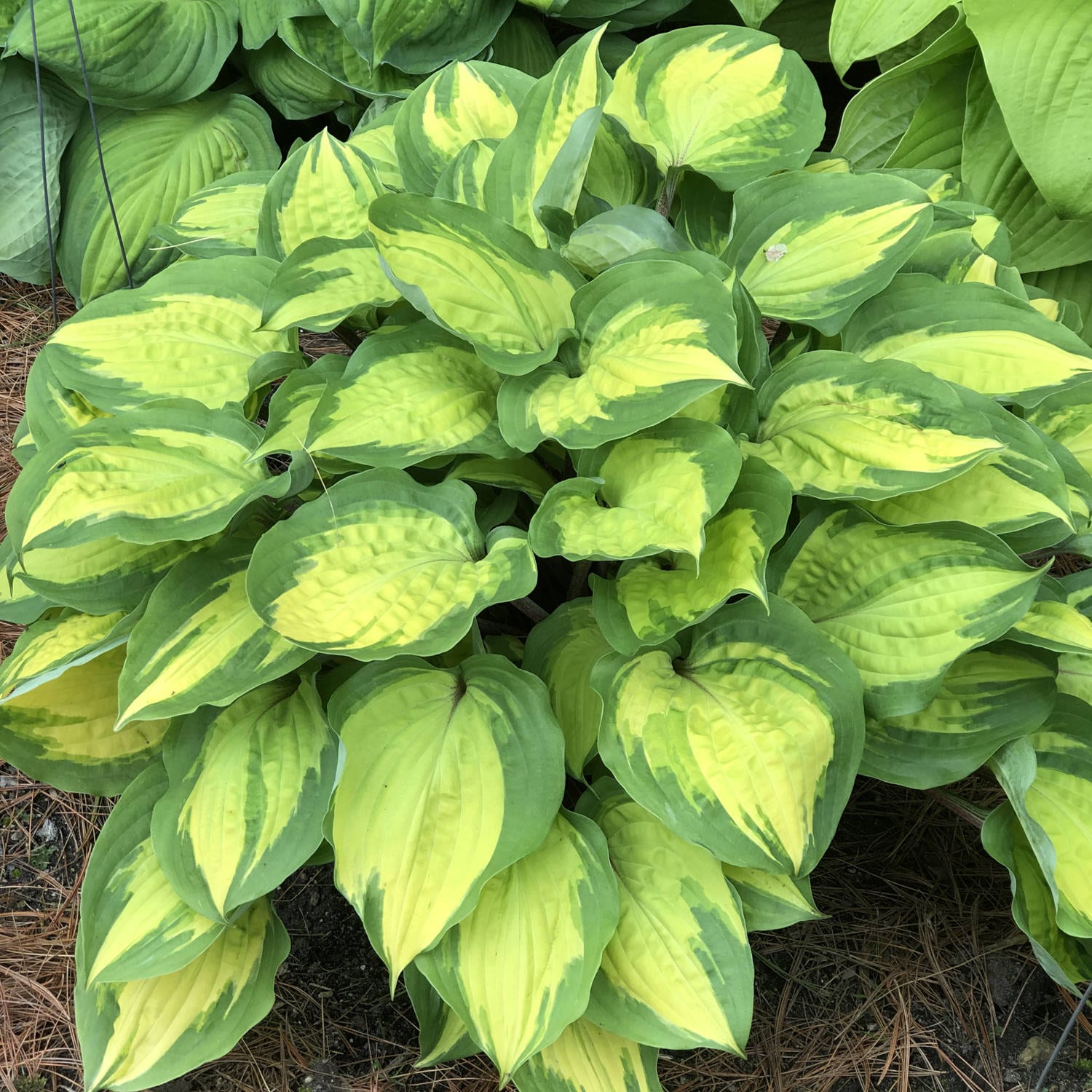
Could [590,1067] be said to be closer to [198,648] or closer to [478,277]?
[198,648]

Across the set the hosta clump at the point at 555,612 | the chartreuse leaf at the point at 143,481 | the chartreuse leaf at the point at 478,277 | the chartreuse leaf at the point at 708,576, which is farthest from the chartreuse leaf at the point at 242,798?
A: the chartreuse leaf at the point at 478,277

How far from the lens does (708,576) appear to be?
1046 millimetres

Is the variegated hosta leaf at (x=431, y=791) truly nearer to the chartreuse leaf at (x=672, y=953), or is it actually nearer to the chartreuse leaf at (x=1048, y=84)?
the chartreuse leaf at (x=672, y=953)

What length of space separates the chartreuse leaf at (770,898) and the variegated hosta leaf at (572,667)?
0.22m

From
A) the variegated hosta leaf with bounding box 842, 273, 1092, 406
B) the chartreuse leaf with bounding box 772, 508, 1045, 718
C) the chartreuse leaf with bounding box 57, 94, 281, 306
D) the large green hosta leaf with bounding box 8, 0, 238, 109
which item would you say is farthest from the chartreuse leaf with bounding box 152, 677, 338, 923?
the large green hosta leaf with bounding box 8, 0, 238, 109

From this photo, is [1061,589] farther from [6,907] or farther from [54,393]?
[6,907]

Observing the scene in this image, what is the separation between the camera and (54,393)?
1.39 metres

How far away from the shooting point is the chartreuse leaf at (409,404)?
42.2 inches

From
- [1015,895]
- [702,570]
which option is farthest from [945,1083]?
[702,570]

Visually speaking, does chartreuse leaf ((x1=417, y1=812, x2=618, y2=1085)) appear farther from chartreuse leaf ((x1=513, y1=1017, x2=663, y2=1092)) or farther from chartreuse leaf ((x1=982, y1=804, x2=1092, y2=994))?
chartreuse leaf ((x1=982, y1=804, x2=1092, y2=994))

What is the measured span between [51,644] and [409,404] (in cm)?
59

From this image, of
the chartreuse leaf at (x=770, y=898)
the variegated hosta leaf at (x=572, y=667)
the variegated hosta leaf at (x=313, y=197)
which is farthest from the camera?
the variegated hosta leaf at (x=313, y=197)

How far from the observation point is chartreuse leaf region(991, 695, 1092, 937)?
3.44 ft

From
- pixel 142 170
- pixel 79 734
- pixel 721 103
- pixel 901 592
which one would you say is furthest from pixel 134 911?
pixel 142 170
